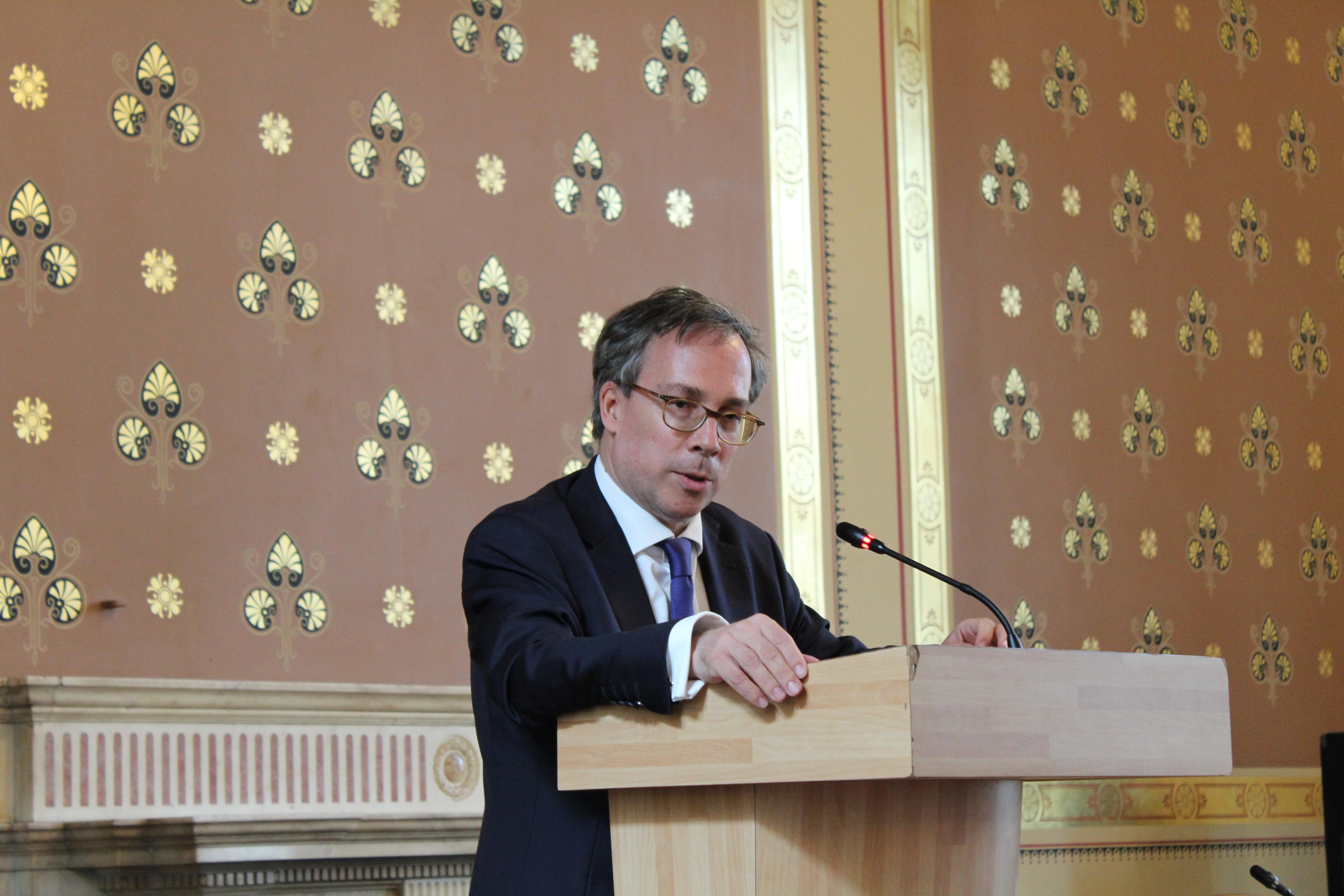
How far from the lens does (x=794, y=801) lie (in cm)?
154

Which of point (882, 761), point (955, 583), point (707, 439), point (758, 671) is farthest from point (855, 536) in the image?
point (882, 761)

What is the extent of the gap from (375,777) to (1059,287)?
293 centimetres

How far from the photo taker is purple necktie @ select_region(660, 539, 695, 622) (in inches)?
80.7

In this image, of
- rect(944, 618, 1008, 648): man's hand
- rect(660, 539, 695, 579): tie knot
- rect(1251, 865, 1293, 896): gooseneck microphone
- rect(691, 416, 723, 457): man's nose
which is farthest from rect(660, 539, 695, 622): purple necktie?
rect(1251, 865, 1293, 896): gooseneck microphone

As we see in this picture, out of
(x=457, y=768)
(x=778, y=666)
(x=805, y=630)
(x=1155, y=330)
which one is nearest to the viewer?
(x=778, y=666)

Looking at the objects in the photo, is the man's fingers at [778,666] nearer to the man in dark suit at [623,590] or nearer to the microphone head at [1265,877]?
the man in dark suit at [623,590]

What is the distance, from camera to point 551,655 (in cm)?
164

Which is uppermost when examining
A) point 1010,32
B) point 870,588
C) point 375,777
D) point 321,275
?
point 1010,32

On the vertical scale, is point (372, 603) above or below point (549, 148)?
below

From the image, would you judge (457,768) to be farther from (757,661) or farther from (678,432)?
(757,661)

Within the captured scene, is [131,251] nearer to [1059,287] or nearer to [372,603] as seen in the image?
[372,603]

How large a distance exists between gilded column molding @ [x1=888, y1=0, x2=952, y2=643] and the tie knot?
8.38 feet

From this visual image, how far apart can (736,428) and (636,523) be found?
19 cm

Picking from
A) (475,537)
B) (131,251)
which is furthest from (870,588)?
(475,537)
